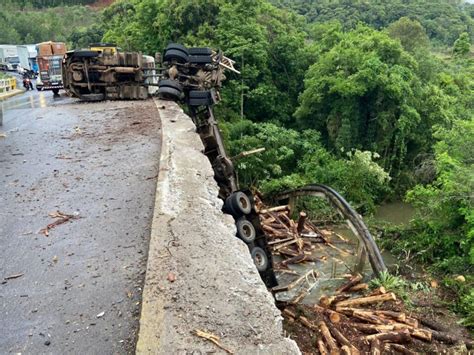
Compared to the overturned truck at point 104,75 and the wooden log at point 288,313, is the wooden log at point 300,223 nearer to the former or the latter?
the wooden log at point 288,313

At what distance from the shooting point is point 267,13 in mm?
28156

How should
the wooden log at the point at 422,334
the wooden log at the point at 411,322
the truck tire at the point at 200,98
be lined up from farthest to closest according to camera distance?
the truck tire at the point at 200,98
the wooden log at the point at 411,322
the wooden log at the point at 422,334

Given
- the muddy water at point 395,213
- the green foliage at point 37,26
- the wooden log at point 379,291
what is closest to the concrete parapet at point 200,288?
the wooden log at point 379,291

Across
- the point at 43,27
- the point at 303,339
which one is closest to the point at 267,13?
the point at 303,339

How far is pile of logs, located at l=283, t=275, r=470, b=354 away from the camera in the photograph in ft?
27.3

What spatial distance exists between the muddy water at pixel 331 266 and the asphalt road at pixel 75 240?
592 cm

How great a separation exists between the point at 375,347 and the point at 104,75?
11.3 m

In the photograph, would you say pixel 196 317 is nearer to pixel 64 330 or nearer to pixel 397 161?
pixel 64 330

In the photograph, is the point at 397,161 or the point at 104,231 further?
the point at 397,161

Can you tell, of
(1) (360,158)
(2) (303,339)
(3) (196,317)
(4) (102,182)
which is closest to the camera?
(3) (196,317)

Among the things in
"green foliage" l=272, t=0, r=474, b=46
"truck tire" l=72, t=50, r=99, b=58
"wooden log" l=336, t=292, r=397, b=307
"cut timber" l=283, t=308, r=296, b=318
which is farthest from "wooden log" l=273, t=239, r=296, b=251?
"green foliage" l=272, t=0, r=474, b=46

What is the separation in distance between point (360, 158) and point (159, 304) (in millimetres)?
17347

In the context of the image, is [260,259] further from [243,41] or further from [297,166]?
[243,41]

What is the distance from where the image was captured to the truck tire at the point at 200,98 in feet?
41.0
